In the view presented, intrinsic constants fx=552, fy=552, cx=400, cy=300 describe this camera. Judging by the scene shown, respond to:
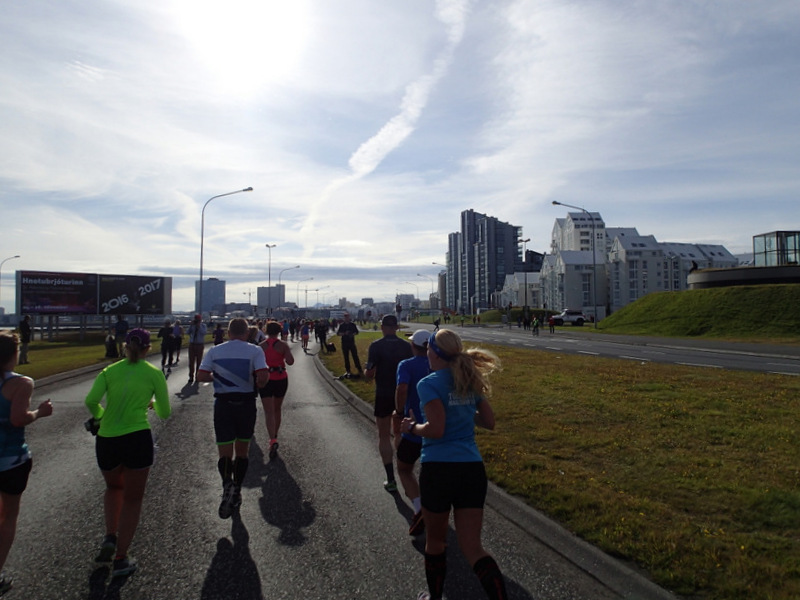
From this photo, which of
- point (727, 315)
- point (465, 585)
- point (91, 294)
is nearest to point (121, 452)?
point (465, 585)

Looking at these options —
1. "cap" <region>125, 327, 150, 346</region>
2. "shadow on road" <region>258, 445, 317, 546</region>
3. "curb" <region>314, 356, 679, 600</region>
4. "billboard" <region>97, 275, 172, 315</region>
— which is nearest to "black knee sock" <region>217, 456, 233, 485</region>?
"shadow on road" <region>258, 445, 317, 546</region>

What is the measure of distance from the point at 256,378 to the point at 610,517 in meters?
3.66

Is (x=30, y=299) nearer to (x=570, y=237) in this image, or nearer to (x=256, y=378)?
(x=256, y=378)

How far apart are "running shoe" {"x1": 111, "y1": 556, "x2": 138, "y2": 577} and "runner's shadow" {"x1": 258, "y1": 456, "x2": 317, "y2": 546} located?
3.80 ft

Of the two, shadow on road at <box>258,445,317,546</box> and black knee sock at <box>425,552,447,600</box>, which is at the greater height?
black knee sock at <box>425,552,447,600</box>

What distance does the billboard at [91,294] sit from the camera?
4584 cm

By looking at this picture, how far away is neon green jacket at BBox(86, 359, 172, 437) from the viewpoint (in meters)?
4.28

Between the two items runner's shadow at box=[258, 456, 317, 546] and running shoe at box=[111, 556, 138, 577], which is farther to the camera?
runner's shadow at box=[258, 456, 317, 546]

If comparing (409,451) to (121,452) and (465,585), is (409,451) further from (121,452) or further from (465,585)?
(121,452)

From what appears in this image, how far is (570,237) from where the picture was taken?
5335 inches

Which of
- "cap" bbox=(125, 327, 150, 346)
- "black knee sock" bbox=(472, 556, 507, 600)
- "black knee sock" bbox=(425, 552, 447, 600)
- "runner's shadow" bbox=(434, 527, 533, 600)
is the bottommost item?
"runner's shadow" bbox=(434, 527, 533, 600)

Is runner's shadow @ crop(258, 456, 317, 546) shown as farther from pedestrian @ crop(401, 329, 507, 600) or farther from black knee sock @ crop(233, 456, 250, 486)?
Answer: pedestrian @ crop(401, 329, 507, 600)

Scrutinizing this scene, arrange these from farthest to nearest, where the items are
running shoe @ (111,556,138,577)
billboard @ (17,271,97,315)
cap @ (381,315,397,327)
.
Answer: billboard @ (17,271,97,315), cap @ (381,315,397,327), running shoe @ (111,556,138,577)

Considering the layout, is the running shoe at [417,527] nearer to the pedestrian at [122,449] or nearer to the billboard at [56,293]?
the pedestrian at [122,449]
